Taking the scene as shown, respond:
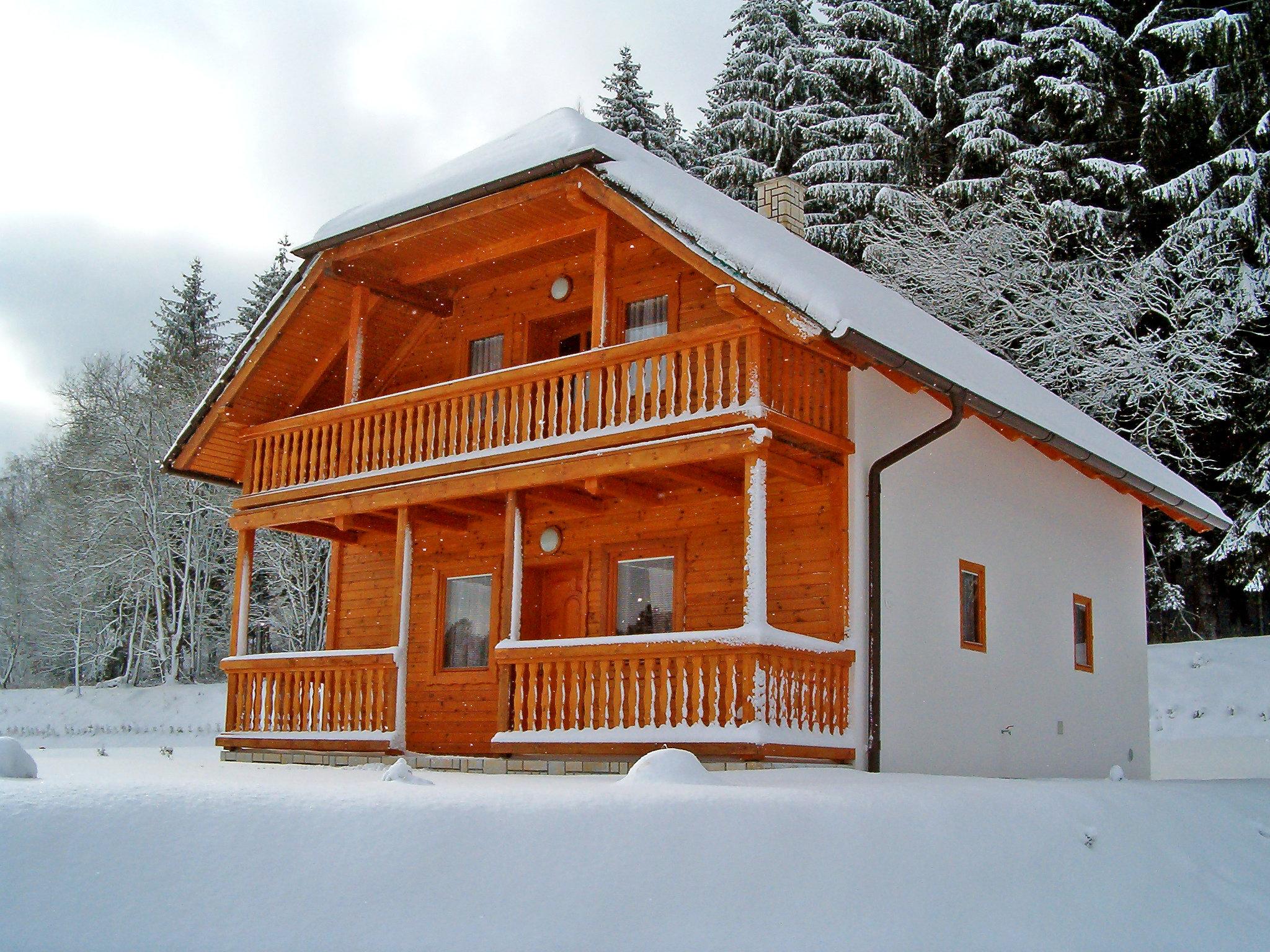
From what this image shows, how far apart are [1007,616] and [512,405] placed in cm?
621

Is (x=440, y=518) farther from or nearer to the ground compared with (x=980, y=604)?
farther from the ground

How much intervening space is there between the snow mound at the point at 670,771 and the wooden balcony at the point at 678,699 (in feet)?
6.53

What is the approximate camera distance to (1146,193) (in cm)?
2575

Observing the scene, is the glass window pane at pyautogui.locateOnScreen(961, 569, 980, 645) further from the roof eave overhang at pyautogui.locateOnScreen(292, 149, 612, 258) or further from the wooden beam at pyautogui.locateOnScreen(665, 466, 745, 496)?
the roof eave overhang at pyautogui.locateOnScreen(292, 149, 612, 258)

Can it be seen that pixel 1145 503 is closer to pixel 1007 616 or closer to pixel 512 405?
pixel 1007 616

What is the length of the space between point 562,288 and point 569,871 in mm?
9914

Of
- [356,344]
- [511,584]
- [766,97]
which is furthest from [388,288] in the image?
[766,97]

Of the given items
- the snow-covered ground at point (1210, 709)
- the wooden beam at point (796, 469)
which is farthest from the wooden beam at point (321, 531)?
the snow-covered ground at point (1210, 709)

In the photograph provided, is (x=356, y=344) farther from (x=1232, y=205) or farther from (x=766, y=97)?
(x=766, y=97)

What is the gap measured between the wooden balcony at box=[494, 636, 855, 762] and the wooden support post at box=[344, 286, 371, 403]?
442 centimetres

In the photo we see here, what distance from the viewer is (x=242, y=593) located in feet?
53.0

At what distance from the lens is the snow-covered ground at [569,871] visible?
6.64m

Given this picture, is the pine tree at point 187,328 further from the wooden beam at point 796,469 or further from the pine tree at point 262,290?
the wooden beam at point 796,469

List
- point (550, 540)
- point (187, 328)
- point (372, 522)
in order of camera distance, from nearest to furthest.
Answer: point (550, 540) < point (372, 522) < point (187, 328)
